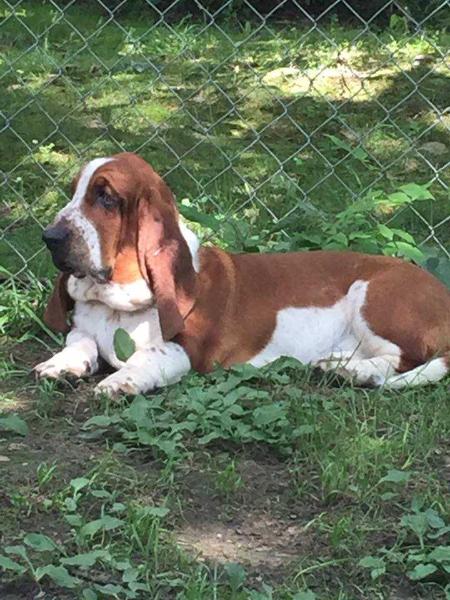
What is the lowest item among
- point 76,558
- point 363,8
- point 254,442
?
point 363,8

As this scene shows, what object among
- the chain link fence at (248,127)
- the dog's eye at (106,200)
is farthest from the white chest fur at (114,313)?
the chain link fence at (248,127)

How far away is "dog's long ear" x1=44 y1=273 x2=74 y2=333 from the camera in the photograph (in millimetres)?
4203

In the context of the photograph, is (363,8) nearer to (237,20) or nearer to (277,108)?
(237,20)

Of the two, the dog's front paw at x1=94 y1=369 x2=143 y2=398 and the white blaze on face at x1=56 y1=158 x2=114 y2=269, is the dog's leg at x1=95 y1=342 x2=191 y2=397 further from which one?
the white blaze on face at x1=56 y1=158 x2=114 y2=269

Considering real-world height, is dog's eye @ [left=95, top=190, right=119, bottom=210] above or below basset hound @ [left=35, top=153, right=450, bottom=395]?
above

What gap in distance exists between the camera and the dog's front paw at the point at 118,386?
3.75m

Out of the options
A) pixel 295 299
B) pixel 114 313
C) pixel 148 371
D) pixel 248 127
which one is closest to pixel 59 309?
pixel 114 313

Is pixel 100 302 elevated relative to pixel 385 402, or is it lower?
elevated

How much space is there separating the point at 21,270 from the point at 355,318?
1309 mm

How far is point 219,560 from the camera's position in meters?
2.87

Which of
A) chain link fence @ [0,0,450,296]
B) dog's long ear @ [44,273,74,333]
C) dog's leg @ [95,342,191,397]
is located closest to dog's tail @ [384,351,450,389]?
dog's leg @ [95,342,191,397]

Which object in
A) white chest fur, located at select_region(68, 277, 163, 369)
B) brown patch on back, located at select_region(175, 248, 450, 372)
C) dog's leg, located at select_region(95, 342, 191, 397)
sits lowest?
brown patch on back, located at select_region(175, 248, 450, 372)

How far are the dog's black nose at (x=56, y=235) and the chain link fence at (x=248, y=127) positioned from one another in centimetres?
87

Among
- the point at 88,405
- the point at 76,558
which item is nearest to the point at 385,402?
the point at 88,405
